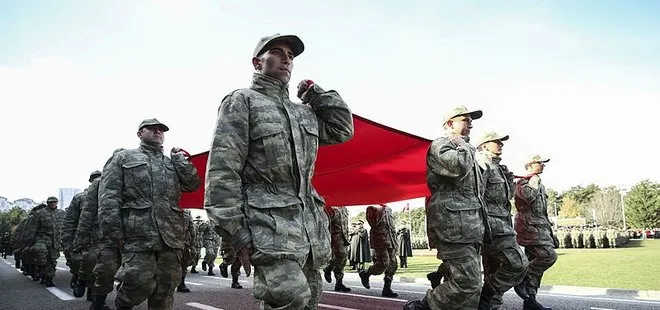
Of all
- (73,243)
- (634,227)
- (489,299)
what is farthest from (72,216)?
(634,227)

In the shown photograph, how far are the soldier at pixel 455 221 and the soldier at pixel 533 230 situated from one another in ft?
7.43

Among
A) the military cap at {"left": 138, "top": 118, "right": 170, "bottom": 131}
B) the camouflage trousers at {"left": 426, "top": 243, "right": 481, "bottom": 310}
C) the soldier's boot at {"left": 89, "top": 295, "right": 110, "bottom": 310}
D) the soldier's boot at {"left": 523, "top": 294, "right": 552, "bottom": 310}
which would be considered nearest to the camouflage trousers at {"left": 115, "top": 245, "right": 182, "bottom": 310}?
the military cap at {"left": 138, "top": 118, "right": 170, "bottom": 131}

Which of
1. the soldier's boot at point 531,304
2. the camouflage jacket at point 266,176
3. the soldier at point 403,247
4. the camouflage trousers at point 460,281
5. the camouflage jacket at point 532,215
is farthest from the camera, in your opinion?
the soldier at point 403,247

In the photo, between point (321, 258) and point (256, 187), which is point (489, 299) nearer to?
point (321, 258)

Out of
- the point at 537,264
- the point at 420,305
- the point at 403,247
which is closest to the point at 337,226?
the point at 537,264

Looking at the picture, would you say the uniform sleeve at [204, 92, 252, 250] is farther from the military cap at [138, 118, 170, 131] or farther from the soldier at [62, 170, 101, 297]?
the soldier at [62, 170, 101, 297]

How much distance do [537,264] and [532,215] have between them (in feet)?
2.31

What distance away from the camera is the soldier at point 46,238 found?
12.9m

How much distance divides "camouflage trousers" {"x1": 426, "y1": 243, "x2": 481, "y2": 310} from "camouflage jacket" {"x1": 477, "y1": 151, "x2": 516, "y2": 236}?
1.08 meters

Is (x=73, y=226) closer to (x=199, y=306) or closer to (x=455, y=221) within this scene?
(x=199, y=306)

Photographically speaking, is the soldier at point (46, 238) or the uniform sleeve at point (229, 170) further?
the soldier at point (46, 238)

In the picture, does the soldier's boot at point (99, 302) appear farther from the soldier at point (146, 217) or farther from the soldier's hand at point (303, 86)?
the soldier's hand at point (303, 86)

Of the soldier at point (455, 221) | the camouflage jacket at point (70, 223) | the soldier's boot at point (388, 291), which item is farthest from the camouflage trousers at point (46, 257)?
the soldier at point (455, 221)

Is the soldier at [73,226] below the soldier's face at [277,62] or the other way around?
below
